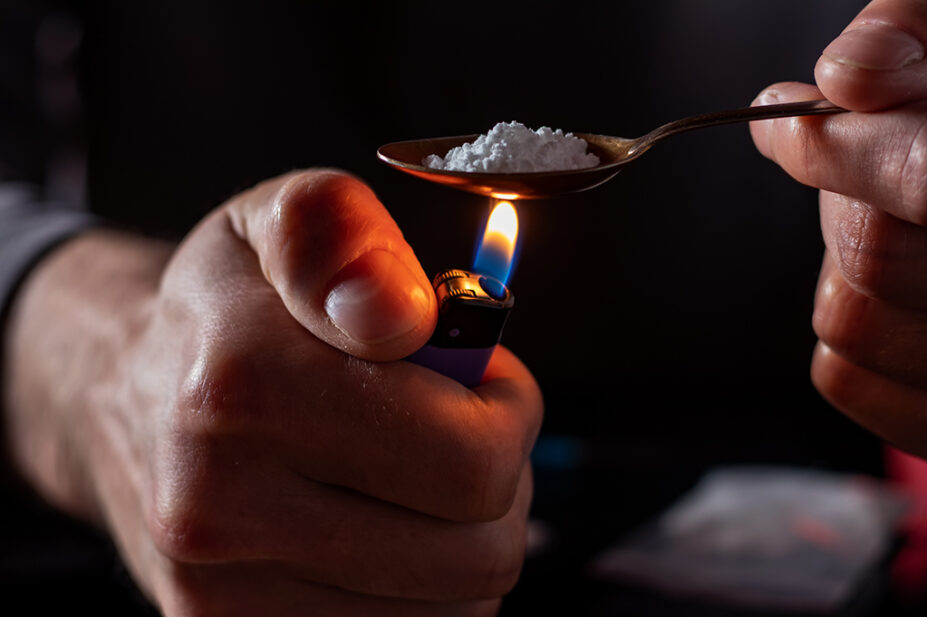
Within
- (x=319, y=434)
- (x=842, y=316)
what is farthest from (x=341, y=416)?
(x=842, y=316)

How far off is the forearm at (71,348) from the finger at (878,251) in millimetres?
684

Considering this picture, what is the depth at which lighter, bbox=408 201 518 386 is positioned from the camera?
0.54 m

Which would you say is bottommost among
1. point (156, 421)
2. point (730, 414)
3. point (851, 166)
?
point (730, 414)

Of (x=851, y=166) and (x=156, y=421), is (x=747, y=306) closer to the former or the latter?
(x=851, y=166)

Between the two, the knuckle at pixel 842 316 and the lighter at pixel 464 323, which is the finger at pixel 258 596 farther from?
the knuckle at pixel 842 316

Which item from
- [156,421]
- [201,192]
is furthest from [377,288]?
[201,192]

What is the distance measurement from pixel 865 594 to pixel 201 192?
1.57 m

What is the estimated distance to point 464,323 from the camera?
548mm

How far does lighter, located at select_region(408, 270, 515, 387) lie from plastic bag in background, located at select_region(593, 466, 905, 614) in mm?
476

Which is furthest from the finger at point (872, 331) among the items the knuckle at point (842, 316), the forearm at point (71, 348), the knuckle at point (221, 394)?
the forearm at point (71, 348)

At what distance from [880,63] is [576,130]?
1.00 meters

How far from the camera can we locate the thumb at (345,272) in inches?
20.4

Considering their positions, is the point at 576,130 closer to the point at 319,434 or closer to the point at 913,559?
the point at 913,559

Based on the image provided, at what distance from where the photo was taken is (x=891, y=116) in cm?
52
